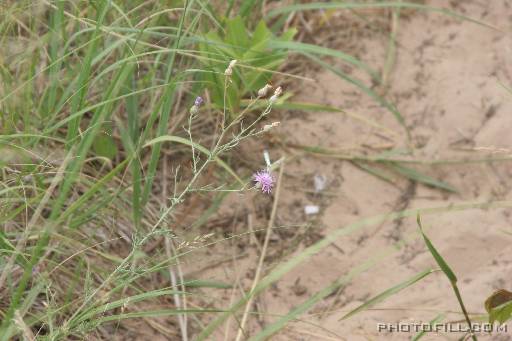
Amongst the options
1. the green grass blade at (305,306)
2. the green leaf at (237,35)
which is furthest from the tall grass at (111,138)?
the green grass blade at (305,306)

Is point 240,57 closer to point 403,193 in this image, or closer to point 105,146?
point 105,146

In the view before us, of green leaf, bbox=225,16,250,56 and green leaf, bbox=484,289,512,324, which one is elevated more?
green leaf, bbox=225,16,250,56

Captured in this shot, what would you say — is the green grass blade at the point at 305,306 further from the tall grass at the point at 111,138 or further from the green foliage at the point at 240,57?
the green foliage at the point at 240,57

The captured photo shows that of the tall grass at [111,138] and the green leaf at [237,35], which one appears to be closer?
the tall grass at [111,138]

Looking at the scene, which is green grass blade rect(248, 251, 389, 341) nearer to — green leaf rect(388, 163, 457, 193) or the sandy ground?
the sandy ground

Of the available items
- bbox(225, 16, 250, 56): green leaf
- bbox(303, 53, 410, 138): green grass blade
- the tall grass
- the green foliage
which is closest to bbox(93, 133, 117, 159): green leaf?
the tall grass

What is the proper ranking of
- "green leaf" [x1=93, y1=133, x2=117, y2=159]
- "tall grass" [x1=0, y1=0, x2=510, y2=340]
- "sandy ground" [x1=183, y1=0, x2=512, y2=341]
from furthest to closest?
"green leaf" [x1=93, y1=133, x2=117, y2=159], "sandy ground" [x1=183, y1=0, x2=512, y2=341], "tall grass" [x1=0, y1=0, x2=510, y2=340]

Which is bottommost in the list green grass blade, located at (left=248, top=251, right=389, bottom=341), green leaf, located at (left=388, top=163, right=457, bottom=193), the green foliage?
green leaf, located at (left=388, top=163, right=457, bottom=193)

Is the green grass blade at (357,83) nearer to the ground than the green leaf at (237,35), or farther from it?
nearer to the ground
